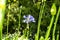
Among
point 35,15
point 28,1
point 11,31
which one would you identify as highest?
point 28,1

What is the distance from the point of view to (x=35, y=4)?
3639mm

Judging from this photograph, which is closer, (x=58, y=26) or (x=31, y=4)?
(x=58, y=26)

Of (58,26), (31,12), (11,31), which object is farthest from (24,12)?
(58,26)

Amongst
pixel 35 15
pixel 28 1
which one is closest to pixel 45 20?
pixel 35 15

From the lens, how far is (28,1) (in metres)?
3.67

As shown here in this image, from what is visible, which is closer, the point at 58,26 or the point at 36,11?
the point at 58,26

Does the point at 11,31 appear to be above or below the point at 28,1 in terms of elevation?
below

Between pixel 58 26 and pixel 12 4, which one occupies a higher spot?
pixel 12 4

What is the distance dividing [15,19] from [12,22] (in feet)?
0.31

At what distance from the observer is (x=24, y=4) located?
3723 millimetres

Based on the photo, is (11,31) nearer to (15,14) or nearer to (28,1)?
(15,14)

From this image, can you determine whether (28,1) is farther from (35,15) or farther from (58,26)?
(58,26)

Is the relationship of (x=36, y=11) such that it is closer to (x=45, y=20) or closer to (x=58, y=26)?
(x=45, y=20)

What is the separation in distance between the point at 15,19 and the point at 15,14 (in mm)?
108
